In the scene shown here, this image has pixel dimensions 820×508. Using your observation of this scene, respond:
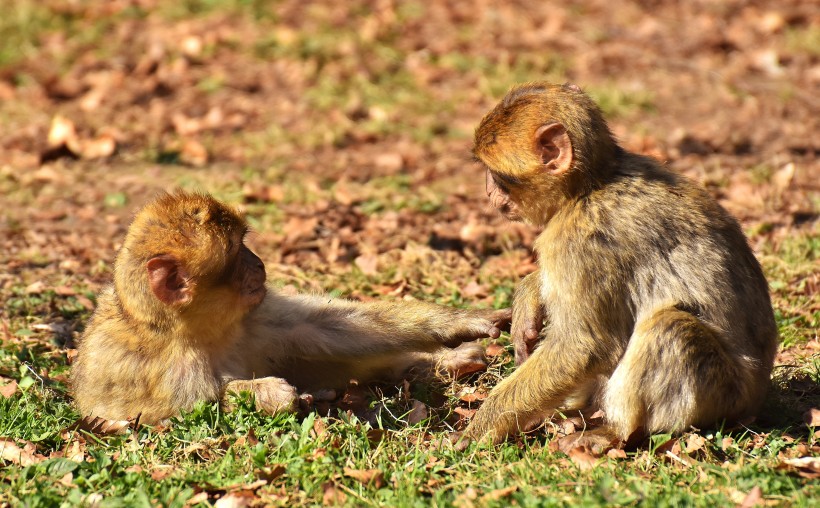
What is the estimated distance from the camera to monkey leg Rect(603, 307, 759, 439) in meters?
4.64

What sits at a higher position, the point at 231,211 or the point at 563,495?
the point at 231,211

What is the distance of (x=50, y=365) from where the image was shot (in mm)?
5957

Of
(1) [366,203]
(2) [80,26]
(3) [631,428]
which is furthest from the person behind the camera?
(2) [80,26]

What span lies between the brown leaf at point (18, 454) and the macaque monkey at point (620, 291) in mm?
2085

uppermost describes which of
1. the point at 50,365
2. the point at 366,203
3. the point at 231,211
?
the point at 231,211

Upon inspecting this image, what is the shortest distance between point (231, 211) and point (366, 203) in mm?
3278

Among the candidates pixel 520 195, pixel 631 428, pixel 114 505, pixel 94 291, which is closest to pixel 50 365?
pixel 94 291

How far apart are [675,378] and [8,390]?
3.52 meters

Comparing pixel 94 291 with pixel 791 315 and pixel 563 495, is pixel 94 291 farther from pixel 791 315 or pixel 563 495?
pixel 791 315

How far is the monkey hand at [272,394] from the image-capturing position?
5012 mm

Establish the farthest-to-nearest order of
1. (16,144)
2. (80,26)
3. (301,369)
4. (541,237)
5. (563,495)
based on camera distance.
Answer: (80,26) < (16,144) < (301,369) < (541,237) < (563,495)

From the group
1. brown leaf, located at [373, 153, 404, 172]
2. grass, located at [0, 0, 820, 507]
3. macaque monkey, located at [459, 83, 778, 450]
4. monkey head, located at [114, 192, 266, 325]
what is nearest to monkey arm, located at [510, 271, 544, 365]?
macaque monkey, located at [459, 83, 778, 450]

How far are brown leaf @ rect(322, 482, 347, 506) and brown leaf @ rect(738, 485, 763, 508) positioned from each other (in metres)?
1.65

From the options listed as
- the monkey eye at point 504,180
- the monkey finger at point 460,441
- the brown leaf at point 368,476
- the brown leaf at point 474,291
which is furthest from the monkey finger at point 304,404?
the brown leaf at point 474,291
